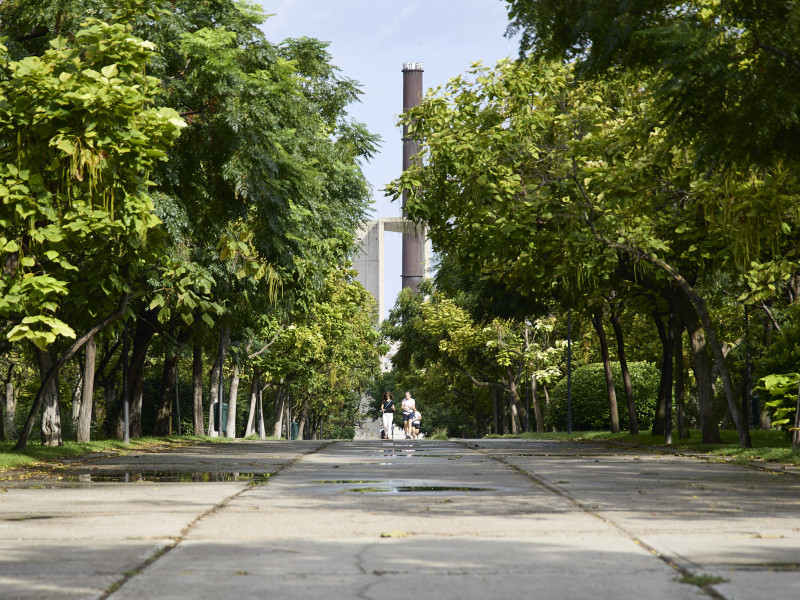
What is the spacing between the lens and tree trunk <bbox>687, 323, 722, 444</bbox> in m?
21.9

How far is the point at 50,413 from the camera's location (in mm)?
22031

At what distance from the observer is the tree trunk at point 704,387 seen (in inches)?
861

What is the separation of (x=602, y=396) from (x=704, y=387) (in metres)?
23.6

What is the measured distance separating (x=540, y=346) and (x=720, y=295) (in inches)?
846

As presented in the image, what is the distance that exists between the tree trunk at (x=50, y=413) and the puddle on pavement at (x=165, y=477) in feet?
22.8

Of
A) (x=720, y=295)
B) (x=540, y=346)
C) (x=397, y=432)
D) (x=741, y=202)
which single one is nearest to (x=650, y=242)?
(x=741, y=202)

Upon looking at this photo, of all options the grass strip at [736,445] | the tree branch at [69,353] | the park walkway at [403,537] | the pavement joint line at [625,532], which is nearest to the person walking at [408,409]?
the grass strip at [736,445]

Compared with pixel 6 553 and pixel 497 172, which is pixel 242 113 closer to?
pixel 497 172

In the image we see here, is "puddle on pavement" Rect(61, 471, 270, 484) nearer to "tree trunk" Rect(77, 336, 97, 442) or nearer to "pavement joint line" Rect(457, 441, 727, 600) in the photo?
"pavement joint line" Rect(457, 441, 727, 600)

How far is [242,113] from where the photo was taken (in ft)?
53.6

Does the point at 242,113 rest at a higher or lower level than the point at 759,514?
higher

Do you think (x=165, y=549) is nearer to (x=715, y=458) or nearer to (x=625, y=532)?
(x=625, y=532)

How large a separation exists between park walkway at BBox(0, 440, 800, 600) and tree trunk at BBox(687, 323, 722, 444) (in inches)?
331

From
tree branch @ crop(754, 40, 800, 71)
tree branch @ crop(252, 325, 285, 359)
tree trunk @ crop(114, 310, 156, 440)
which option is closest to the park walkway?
tree branch @ crop(754, 40, 800, 71)
